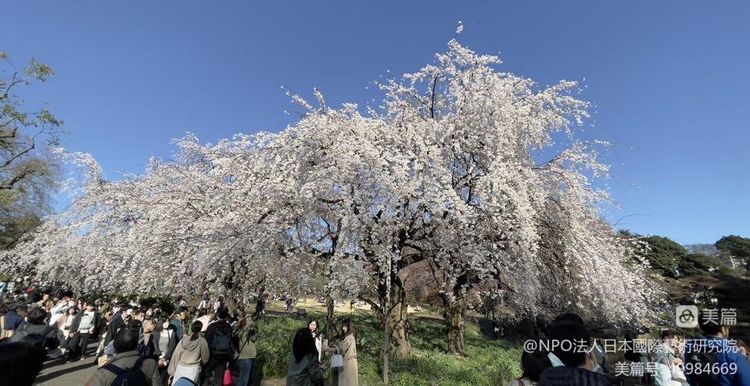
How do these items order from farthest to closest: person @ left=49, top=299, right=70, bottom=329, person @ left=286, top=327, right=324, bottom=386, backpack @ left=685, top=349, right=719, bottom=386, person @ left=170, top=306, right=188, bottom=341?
person @ left=49, top=299, right=70, bottom=329 → person @ left=170, top=306, right=188, bottom=341 → person @ left=286, top=327, right=324, bottom=386 → backpack @ left=685, top=349, right=719, bottom=386

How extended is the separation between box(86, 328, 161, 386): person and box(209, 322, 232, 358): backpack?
3.15m

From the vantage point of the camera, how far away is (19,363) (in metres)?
2.31

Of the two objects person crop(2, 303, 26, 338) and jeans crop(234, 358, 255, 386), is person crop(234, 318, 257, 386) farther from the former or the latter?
person crop(2, 303, 26, 338)

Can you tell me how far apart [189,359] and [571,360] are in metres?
4.95

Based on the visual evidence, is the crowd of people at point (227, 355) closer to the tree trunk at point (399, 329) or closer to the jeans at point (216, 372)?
the jeans at point (216, 372)

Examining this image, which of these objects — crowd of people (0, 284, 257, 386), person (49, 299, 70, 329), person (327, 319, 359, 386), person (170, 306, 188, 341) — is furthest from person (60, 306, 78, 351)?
person (327, 319, 359, 386)

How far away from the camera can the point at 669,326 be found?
16609 mm

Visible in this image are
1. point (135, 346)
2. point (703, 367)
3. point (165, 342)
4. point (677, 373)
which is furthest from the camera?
point (165, 342)

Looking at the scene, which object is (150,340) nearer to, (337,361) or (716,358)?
(337,361)

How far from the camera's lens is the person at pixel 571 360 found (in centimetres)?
223

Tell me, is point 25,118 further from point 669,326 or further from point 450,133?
point 669,326

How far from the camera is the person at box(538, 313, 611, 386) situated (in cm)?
223

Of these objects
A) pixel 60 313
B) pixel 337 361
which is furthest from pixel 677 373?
pixel 60 313

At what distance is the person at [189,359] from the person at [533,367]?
4.29m
